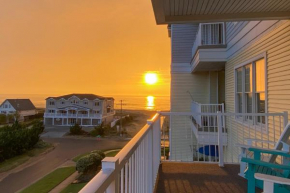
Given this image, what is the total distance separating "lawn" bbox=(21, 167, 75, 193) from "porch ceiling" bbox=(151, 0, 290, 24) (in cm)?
1119

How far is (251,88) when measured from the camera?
5168 millimetres

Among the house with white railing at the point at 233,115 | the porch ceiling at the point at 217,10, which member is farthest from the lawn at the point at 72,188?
the porch ceiling at the point at 217,10

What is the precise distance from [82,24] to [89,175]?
951cm

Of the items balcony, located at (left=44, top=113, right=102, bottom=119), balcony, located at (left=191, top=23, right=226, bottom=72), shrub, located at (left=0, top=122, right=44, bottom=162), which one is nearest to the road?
shrub, located at (left=0, top=122, right=44, bottom=162)

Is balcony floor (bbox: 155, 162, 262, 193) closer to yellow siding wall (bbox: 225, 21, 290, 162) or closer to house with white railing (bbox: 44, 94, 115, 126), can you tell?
yellow siding wall (bbox: 225, 21, 290, 162)

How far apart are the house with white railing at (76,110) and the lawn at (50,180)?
20.2 m

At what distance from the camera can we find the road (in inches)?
484

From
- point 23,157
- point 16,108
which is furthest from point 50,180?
point 16,108

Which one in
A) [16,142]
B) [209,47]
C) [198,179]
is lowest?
[16,142]

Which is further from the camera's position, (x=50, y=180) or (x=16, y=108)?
(x=16, y=108)

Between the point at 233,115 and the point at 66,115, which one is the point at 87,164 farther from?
the point at 66,115

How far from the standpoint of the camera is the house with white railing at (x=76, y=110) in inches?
1377

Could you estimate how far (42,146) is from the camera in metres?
20.6

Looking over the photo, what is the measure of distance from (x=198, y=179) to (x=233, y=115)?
162cm
